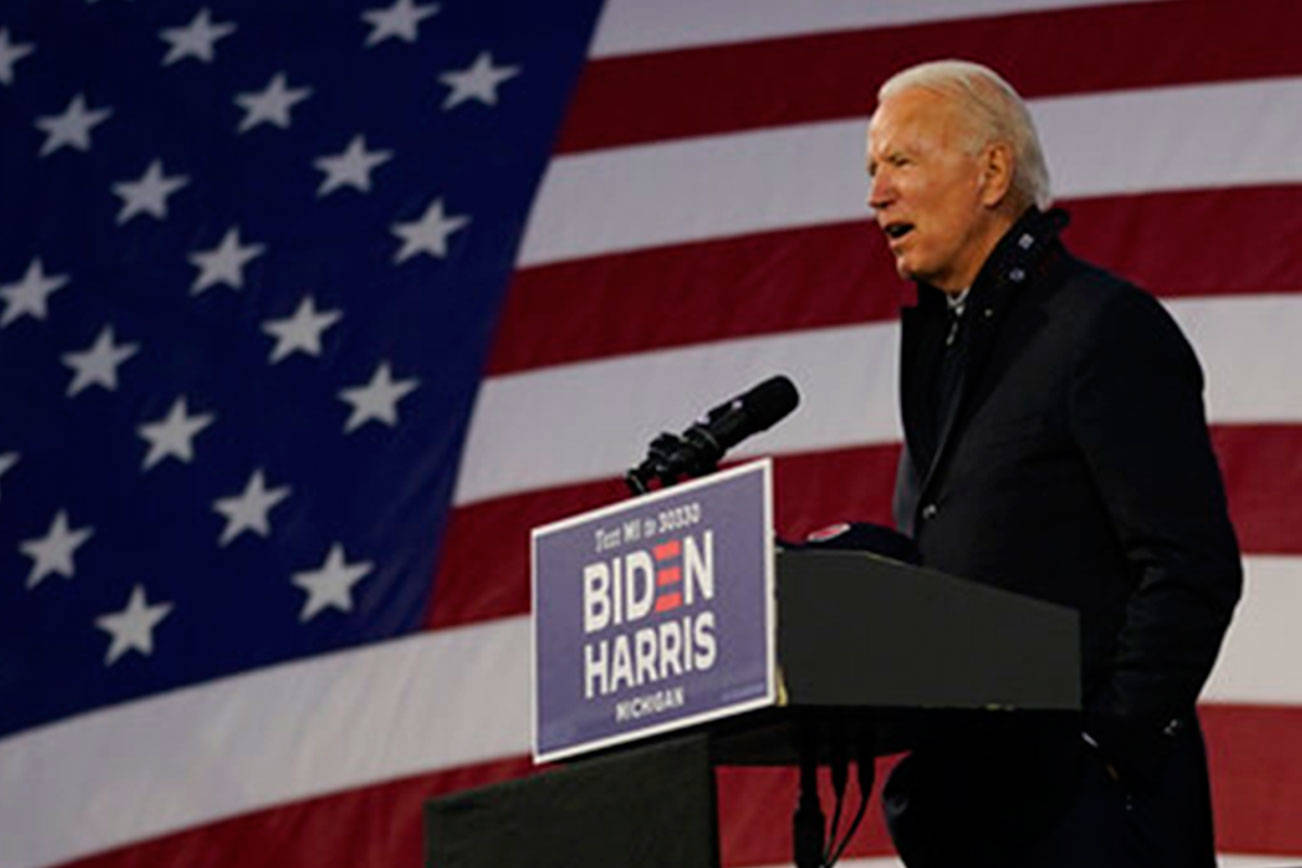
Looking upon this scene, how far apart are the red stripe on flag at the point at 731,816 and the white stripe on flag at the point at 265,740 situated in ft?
0.09

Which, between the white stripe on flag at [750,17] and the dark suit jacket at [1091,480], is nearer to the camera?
the dark suit jacket at [1091,480]

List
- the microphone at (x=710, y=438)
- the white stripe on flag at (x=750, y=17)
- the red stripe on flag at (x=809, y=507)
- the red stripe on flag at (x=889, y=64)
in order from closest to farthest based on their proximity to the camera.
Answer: the microphone at (x=710, y=438), the red stripe on flag at (x=809, y=507), the red stripe on flag at (x=889, y=64), the white stripe on flag at (x=750, y=17)

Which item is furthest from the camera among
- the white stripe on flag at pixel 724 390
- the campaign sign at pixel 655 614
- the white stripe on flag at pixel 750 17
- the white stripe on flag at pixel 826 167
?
the white stripe on flag at pixel 750 17

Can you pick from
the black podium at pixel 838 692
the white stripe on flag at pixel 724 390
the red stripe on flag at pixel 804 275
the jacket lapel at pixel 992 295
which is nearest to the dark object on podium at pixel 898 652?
the black podium at pixel 838 692

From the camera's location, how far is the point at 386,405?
566 cm

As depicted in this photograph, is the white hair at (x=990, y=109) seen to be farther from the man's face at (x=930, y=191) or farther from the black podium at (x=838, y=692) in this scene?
the black podium at (x=838, y=692)

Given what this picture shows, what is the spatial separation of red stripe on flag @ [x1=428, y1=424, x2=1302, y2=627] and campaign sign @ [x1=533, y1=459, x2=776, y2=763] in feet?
8.74

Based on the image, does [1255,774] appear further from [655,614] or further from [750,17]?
[655,614]

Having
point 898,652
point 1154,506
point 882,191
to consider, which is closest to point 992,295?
point 882,191

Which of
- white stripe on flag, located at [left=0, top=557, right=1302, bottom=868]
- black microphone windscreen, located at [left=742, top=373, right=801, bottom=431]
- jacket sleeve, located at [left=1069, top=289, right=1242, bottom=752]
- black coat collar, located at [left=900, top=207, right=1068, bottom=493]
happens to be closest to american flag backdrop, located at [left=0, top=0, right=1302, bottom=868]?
white stripe on flag, located at [left=0, top=557, right=1302, bottom=868]

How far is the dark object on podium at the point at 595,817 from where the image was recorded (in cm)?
244

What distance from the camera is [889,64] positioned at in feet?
18.5

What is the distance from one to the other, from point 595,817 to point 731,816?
2696 mm

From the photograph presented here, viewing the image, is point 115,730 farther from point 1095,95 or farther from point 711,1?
point 1095,95
